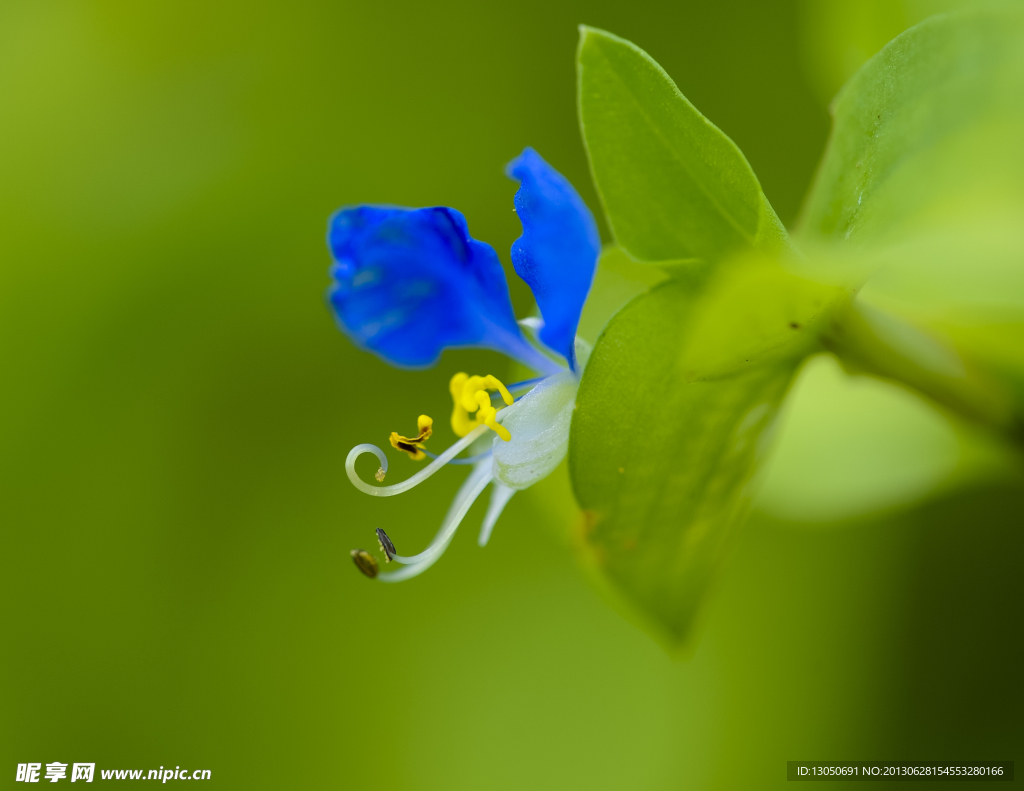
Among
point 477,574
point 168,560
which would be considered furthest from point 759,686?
point 168,560

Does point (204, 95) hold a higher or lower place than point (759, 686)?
higher

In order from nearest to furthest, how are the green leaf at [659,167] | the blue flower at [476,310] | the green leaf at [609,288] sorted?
the green leaf at [659,167] < the blue flower at [476,310] < the green leaf at [609,288]

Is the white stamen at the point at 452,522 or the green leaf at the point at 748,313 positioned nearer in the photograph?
the green leaf at the point at 748,313

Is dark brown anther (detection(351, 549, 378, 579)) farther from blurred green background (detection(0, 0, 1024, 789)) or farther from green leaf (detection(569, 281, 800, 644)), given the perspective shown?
blurred green background (detection(0, 0, 1024, 789))

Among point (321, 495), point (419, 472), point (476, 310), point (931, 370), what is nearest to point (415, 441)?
point (419, 472)

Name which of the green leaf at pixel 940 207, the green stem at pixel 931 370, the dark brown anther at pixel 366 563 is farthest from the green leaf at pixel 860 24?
the dark brown anther at pixel 366 563

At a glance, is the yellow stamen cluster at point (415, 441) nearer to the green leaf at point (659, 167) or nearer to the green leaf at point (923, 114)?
the green leaf at point (659, 167)

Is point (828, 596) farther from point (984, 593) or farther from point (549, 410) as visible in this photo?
point (549, 410)
